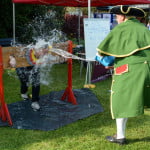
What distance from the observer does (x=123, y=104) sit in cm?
338

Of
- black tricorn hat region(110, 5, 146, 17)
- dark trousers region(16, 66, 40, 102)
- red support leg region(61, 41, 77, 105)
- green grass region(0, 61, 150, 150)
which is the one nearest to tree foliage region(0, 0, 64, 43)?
dark trousers region(16, 66, 40, 102)

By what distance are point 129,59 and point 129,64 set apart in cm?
6

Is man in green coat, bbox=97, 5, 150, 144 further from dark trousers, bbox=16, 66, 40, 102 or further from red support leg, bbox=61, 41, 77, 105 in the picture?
red support leg, bbox=61, 41, 77, 105

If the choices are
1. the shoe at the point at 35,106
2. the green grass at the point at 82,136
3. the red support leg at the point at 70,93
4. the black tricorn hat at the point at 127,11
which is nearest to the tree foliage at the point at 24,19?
the red support leg at the point at 70,93

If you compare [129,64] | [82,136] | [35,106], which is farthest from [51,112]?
[129,64]

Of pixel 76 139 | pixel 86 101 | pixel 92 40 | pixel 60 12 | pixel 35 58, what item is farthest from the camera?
pixel 60 12

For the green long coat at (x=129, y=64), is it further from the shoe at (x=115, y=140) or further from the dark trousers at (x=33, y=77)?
the dark trousers at (x=33, y=77)

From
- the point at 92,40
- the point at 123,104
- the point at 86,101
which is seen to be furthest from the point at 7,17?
the point at 123,104

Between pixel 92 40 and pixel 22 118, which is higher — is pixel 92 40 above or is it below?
above

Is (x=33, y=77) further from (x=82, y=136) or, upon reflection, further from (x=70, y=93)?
(x=82, y=136)

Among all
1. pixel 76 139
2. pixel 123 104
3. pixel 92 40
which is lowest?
pixel 76 139

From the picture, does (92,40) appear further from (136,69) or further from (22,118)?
(136,69)

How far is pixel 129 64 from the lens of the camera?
10.8ft

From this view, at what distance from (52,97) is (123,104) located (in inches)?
99.9
